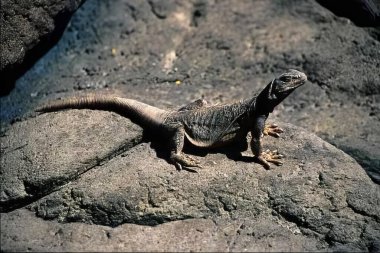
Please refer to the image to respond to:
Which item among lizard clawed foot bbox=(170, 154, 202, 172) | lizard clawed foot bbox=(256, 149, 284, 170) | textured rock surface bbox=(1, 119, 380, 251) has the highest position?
lizard clawed foot bbox=(256, 149, 284, 170)

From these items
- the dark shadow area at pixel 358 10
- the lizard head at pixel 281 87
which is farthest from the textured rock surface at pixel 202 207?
the dark shadow area at pixel 358 10

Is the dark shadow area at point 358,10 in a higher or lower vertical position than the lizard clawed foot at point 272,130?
higher

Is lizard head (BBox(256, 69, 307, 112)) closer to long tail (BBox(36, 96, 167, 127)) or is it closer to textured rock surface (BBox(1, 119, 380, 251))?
Result: textured rock surface (BBox(1, 119, 380, 251))

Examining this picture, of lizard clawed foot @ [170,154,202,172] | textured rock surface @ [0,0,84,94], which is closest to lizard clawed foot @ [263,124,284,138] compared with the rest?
lizard clawed foot @ [170,154,202,172]

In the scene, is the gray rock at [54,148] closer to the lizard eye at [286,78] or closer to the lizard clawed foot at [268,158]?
the lizard clawed foot at [268,158]

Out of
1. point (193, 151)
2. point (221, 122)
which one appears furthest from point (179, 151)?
point (221, 122)

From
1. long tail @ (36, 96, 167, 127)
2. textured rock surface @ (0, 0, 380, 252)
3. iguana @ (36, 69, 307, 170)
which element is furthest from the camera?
long tail @ (36, 96, 167, 127)

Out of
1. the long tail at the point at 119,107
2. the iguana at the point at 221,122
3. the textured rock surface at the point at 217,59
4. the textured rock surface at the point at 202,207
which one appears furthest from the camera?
the textured rock surface at the point at 217,59
